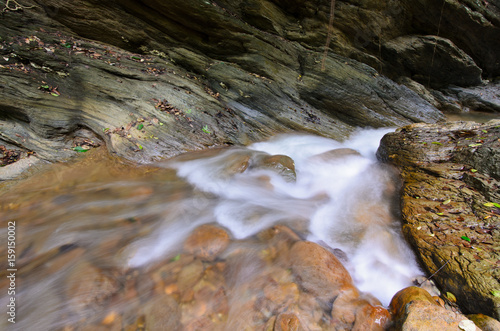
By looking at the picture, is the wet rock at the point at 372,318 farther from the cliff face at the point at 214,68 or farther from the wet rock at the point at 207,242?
the cliff face at the point at 214,68

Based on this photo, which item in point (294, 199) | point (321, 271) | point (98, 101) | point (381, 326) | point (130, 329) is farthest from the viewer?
point (98, 101)

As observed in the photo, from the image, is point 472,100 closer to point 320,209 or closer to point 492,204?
point 492,204

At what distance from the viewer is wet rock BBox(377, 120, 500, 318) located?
276 cm

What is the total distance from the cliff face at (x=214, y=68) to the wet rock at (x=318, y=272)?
14.2 ft

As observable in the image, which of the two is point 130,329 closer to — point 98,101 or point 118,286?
point 118,286

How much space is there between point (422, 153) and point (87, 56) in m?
9.74

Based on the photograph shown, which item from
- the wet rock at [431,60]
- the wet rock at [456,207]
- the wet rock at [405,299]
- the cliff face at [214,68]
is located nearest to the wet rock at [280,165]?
the cliff face at [214,68]

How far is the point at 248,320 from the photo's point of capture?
256 cm

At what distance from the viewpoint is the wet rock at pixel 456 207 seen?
9.05 ft

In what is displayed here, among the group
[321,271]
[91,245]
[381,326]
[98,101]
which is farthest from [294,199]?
[98,101]

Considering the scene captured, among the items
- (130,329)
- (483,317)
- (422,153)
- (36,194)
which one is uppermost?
(422,153)

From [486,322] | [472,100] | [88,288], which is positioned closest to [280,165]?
[486,322]

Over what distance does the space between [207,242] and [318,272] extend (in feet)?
5.63

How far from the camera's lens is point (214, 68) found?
28.5ft
